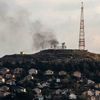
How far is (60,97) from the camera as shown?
187m

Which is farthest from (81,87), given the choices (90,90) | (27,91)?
(27,91)

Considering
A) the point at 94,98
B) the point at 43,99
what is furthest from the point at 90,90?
the point at 43,99

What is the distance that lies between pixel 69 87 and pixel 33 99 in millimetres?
15859

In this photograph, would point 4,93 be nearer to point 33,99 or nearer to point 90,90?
point 33,99

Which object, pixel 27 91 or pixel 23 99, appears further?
pixel 27 91

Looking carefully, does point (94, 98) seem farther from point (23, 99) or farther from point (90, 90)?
point (23, 99)

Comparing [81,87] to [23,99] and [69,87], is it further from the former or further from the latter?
[23,99]

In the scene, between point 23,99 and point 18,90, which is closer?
point 23,99

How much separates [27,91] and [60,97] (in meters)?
10.3

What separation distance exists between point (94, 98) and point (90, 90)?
247 cm

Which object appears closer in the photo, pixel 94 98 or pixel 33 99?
pixel 33 99

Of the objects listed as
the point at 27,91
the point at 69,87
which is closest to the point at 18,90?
the point at 27,91

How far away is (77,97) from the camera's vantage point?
18725 cm

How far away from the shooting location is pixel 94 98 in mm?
198375
